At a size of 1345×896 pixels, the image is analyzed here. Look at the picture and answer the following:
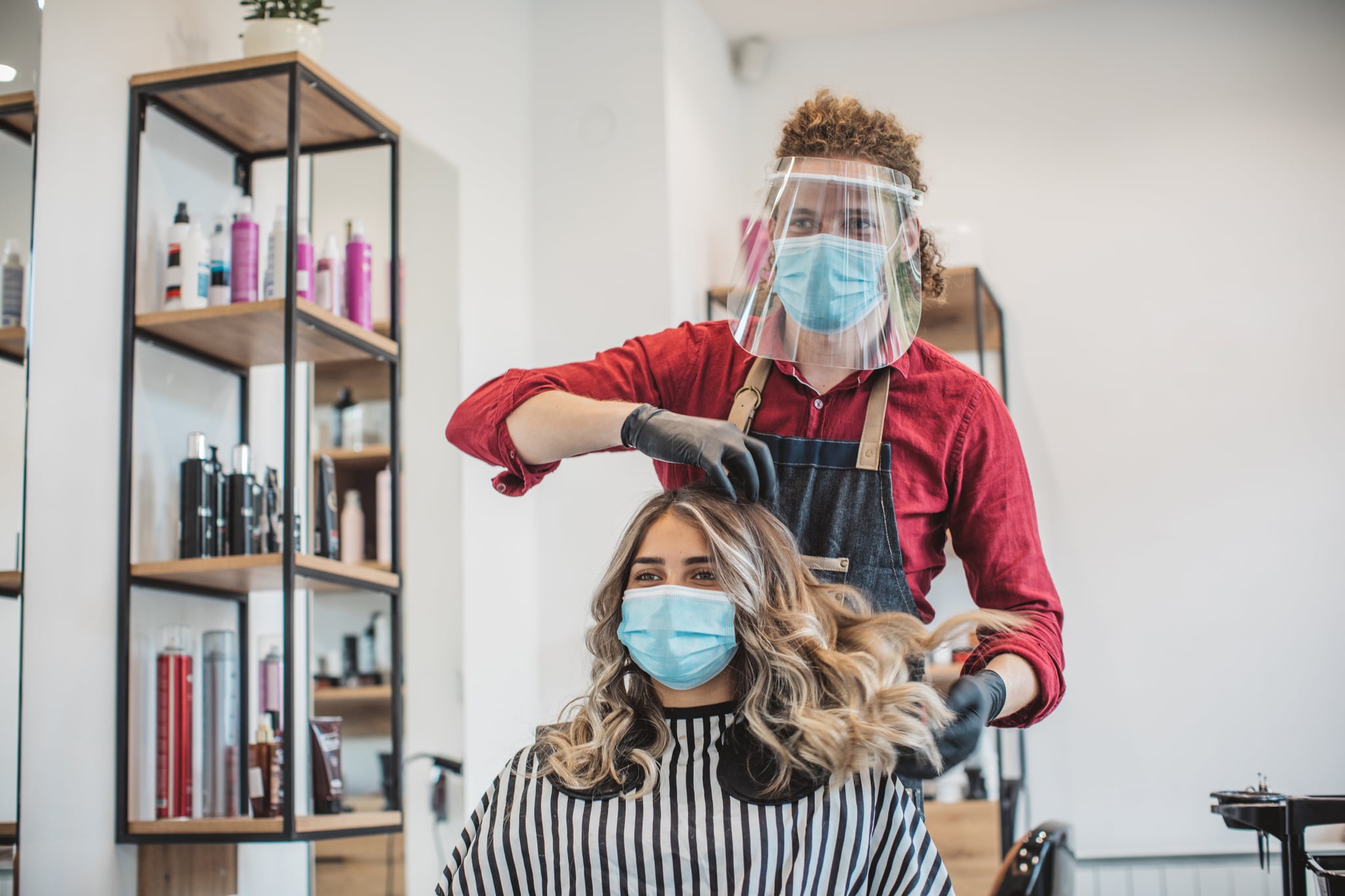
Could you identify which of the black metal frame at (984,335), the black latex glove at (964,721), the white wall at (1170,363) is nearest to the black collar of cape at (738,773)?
the black latex glove at (964,721)

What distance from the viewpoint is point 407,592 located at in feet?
10.4

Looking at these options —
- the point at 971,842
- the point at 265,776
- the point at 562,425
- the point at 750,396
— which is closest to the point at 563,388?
the point at 562,425

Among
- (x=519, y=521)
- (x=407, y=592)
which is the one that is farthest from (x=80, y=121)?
(x=519, y=521)

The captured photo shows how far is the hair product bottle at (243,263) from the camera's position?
2369 mm

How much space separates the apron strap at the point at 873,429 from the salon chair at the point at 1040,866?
1.68ft

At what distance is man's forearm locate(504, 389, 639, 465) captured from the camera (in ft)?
4.85

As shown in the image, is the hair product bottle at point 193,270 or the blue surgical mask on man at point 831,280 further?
the hair product bottle at point 193,270

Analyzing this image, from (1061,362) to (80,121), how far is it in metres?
2.91

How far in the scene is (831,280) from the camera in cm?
151

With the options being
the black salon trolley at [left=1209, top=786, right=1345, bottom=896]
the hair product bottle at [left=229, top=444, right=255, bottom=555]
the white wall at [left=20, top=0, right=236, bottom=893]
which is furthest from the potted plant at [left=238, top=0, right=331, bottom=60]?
the black salon trolley at [left=1209, top=786, right=1345, bottom=896]

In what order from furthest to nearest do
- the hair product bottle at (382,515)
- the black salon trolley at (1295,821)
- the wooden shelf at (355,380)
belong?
1. the hair product bottle at (382,515)
2. the wooden shelf at (355,380)
3. the black salon trolley at (1295,821)

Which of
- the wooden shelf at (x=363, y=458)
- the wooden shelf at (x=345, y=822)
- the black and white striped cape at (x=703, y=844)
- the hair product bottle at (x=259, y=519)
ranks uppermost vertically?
the wooden shelf at (x=363, y=458)

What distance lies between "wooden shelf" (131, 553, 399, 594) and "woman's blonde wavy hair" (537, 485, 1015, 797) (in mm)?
829

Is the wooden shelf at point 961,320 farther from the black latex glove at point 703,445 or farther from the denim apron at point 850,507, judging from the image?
the black latex glove at point 703,445
